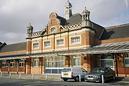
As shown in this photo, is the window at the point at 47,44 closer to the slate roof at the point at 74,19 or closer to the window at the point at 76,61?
the slate roof at the point at 74,19

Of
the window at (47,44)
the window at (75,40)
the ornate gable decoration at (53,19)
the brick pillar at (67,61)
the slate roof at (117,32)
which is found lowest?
the brick pillar at (67,61)

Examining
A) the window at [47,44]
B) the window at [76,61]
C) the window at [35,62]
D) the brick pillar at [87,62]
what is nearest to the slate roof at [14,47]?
the window at [35,62]

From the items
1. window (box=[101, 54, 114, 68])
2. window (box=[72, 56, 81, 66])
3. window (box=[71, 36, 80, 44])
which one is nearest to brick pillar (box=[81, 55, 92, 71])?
window (box=[72, 56, 81, 66])

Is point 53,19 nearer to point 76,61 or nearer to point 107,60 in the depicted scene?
point 76,61

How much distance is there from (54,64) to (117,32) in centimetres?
1246

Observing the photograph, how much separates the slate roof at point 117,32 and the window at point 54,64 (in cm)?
868

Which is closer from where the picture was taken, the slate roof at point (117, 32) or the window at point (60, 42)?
the slate roof at point (117, 32)

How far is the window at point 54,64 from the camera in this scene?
4002cm

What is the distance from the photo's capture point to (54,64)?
1619 inches

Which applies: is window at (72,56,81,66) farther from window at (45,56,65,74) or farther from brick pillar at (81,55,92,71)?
window at (45,56,65,74)

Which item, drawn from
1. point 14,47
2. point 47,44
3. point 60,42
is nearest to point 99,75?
point 60,42

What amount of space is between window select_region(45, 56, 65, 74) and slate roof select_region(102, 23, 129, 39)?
8.68 m

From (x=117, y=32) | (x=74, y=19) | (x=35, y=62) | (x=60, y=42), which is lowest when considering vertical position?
(x=35, y=62)

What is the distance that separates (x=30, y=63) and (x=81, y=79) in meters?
21.3
